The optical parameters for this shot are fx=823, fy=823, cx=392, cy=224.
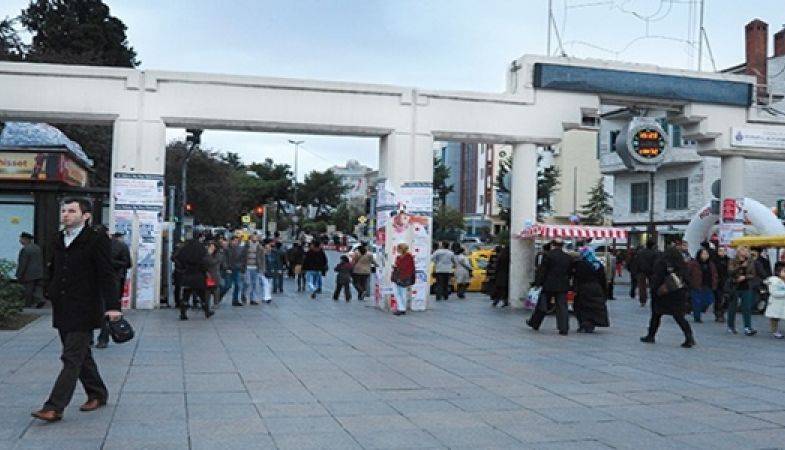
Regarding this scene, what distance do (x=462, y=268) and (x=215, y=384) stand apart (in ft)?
51.1

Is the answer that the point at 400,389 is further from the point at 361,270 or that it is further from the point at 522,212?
the point at 361,270

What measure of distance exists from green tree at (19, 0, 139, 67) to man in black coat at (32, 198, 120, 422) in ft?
126

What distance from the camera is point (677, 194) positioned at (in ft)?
146

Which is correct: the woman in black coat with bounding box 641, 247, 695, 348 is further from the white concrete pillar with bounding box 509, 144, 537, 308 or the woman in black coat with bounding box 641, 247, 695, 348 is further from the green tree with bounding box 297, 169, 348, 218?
the green tree with bounding box 297, 169, 348, 218

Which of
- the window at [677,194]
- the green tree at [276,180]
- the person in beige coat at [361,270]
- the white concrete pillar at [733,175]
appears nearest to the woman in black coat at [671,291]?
the white concrete pillar at [733,175]

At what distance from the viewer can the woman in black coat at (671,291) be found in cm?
1338

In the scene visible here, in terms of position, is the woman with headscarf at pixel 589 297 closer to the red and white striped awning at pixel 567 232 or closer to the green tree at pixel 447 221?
the red and white striped awning at pixel 567 232

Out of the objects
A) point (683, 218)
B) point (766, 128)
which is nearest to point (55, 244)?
point (766, 128)

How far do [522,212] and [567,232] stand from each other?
4.73 feet

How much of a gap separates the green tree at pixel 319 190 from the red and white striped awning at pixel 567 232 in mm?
63560

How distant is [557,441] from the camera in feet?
22.1

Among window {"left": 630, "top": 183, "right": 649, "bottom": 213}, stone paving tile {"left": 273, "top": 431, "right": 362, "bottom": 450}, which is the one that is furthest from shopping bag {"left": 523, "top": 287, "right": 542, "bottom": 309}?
window {"left": 630, "top": 183, "right": 649, "bottom": 213}

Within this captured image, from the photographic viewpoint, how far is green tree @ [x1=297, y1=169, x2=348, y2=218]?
82.4 metres

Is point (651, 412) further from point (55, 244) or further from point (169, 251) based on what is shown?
point (169, 251)
